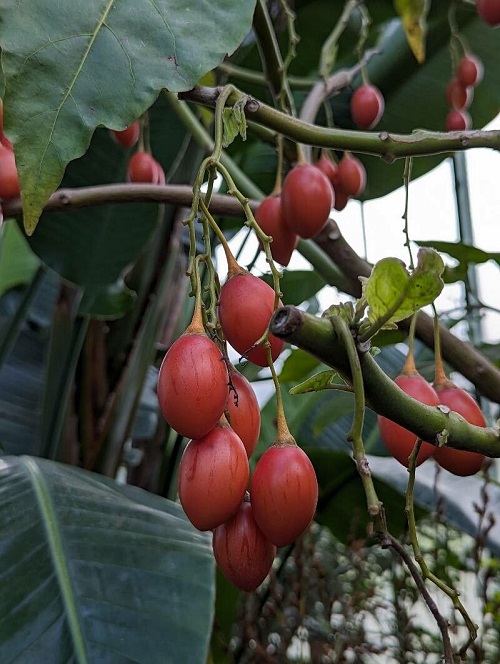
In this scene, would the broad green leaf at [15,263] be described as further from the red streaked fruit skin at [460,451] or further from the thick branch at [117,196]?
the red streaked fruit skin at [460,451]

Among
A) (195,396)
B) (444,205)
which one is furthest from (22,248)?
(444,205)

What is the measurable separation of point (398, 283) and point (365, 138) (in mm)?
141

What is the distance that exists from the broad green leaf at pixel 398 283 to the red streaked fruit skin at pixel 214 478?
0.30ft

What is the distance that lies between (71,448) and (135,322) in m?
0.22

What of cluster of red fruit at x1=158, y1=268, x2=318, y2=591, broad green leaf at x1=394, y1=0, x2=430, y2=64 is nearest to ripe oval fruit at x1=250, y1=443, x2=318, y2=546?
cluster of red fruit at x1=158, y1=268, x2=318, y2=591

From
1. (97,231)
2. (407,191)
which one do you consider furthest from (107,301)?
(407,191)

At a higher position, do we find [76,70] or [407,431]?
[76,70]

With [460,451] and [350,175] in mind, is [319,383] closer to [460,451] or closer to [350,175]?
Answer: [460,451]

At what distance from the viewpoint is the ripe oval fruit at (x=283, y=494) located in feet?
1.03

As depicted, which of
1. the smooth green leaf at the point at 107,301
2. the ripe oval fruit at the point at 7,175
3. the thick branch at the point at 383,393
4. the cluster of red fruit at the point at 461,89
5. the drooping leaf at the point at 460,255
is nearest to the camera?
the thick branch at the point at 383,393

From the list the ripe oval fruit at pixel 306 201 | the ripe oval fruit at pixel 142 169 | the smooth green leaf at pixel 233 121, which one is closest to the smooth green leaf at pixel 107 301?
the ripe oval fruit at pixel 142 169

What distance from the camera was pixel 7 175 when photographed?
489 mm

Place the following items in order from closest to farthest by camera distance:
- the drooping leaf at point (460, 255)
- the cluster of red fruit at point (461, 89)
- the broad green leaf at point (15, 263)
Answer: the drooping leaf at point (460, 255) → the cluster of red fruit at point (461, 89) → the broad green leaf at point (15, 263)

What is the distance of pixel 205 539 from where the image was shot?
Answer: 0.55 m
